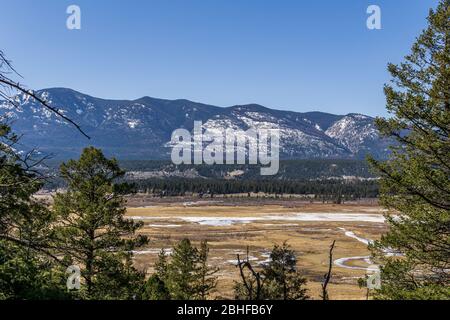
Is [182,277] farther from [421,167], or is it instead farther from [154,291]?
[421,167]

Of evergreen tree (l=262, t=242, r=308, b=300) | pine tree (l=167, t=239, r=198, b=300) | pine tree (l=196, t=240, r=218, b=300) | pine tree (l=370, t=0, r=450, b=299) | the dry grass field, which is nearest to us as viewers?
pine tree (l=370, t=0, r=450, b=299)

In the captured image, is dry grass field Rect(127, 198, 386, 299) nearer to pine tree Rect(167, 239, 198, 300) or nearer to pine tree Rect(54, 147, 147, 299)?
pine tree Rect(167, 239, 198, 300)

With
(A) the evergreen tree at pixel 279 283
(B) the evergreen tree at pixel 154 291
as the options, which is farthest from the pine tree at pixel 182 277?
(A) the evergreen tree at pixel 279 283

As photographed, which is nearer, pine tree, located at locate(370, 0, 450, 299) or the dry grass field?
pine tree, located at locate(370, 0, 450, 299)

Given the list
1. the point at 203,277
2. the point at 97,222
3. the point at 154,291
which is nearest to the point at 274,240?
the point at 203,277

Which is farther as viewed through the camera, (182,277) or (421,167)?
(182,277)

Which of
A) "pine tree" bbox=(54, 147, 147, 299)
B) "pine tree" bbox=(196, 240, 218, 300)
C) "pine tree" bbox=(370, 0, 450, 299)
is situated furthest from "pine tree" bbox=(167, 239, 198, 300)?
"pine tree" bbox=(370, 0, 450, 299)
